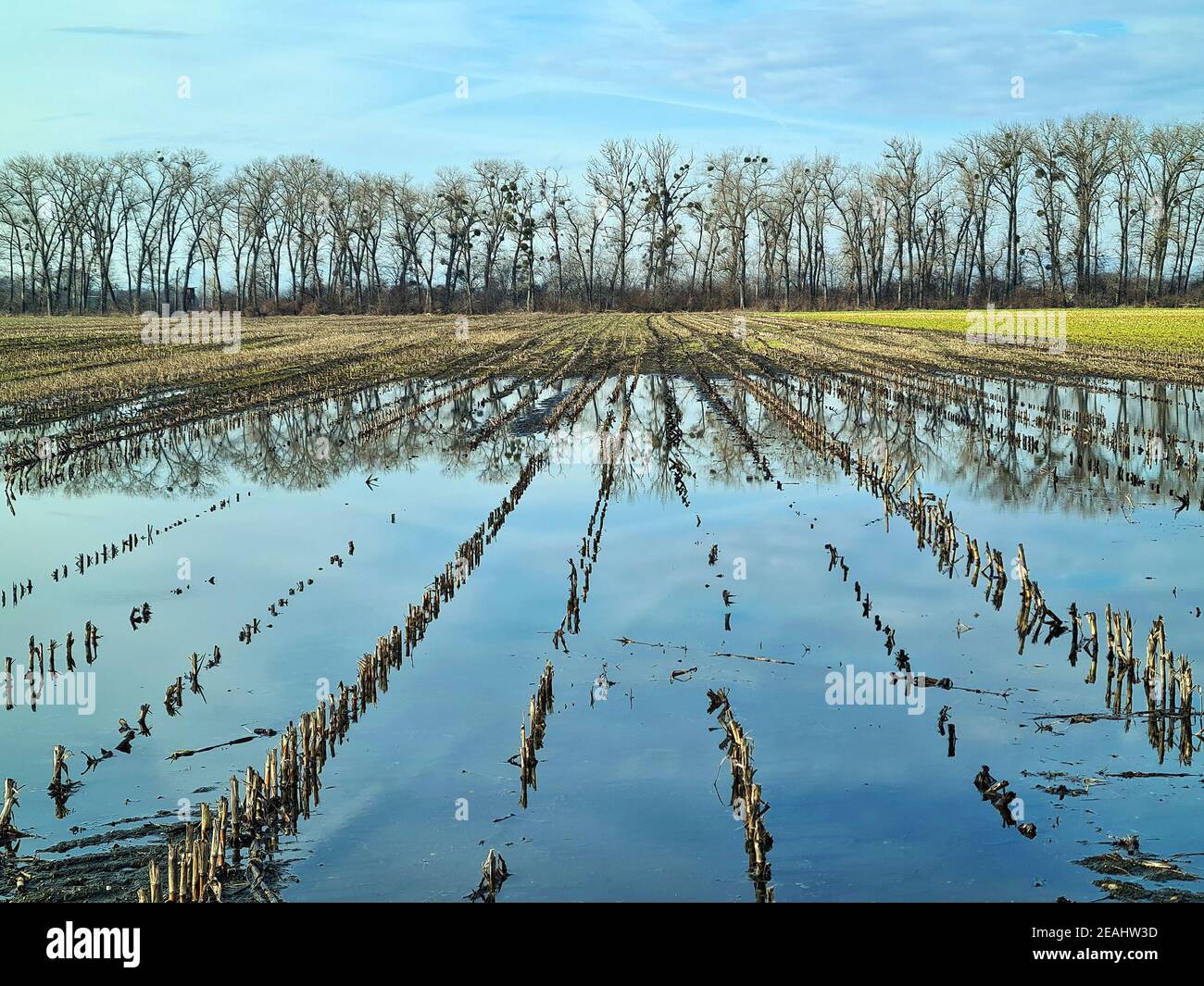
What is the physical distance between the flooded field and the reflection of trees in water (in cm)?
14

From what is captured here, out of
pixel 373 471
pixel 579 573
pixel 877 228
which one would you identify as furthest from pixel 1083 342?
pixel 877 228

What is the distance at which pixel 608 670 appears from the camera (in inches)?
338

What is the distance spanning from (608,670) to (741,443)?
1090 centimetres

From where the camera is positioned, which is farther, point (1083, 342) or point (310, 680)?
point (1083, 342)

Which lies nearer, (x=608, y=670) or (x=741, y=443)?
(x=608, y=670)

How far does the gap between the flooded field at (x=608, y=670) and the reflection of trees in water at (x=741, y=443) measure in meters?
0.14

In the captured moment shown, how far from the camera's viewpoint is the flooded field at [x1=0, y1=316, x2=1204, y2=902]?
233 inches

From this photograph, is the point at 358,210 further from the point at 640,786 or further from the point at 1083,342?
the point at 640,786

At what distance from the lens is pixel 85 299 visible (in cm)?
9681

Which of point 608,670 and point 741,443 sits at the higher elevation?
point 741,443

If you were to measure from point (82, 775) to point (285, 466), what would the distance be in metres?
10.9

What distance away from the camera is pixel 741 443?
751 inches

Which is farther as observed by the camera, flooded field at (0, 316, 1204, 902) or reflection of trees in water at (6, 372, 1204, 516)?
reflection of trees in water at (6, 372, 1204, 516)
